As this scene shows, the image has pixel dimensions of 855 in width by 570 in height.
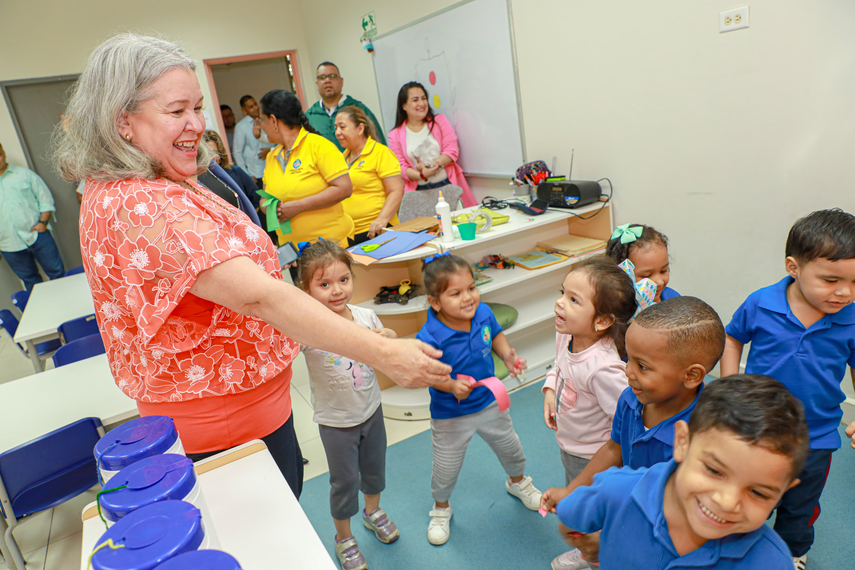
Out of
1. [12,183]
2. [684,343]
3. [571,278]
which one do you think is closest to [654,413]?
[684,343]

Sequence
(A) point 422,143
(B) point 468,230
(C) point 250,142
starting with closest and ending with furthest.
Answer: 1. (B) point 468,230
2. (A) point 422,143
3. (C) point 250,142

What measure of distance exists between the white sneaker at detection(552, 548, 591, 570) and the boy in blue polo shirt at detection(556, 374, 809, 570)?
911 mm

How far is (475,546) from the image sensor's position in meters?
1.97

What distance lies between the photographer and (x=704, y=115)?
8.77ft

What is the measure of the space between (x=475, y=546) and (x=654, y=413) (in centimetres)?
107

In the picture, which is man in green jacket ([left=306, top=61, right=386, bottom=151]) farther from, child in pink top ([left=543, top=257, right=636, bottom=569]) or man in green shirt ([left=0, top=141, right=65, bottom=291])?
child in pink top ([left=543, top=257, right=636, bottom=569])

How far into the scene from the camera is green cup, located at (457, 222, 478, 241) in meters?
2.81

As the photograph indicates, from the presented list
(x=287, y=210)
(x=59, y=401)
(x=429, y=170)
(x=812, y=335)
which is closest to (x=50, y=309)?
(x=59, y=401)

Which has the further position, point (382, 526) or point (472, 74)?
point (472, 74)

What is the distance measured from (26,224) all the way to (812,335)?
6.64m

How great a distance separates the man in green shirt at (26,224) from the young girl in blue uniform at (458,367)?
17.5ft

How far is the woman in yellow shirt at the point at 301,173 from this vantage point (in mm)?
2895

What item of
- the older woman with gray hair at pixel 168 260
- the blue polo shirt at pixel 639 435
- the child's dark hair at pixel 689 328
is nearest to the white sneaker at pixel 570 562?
the blue polo shirt at pixel 639 435

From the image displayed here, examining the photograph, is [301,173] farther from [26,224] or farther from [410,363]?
[26,224]
